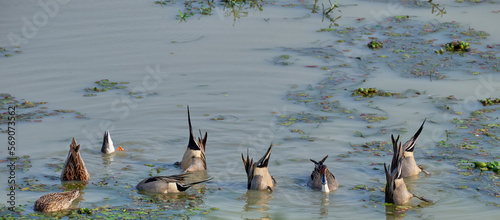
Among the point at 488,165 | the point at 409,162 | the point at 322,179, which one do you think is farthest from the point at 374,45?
the point at 322,179

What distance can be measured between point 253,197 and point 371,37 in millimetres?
6980

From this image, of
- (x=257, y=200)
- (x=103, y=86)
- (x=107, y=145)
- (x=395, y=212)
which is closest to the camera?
(x=395, y=212)

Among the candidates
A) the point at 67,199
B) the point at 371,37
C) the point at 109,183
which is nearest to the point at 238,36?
the point at 371,37

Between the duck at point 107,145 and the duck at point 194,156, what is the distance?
115 cm

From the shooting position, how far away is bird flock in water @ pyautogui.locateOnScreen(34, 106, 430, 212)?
945cm

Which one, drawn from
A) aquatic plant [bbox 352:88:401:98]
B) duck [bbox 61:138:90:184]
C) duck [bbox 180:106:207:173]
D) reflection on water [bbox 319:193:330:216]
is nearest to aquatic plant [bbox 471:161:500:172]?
reflection on water [bbox 319:193:330:216]

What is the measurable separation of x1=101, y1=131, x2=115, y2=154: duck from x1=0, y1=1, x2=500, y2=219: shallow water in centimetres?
12

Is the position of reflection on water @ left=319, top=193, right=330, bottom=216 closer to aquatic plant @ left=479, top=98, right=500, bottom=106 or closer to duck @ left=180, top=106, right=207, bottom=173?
duck @ left=180, top=106, right=207, bottom=173

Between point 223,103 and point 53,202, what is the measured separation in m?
4.62

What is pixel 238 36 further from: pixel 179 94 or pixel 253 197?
pixel 253 197

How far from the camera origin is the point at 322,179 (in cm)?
1000

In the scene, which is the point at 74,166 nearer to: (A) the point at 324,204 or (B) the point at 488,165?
(A) the point at 324,204

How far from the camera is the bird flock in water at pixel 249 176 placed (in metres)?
9.45

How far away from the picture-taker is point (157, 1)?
18.5 m
